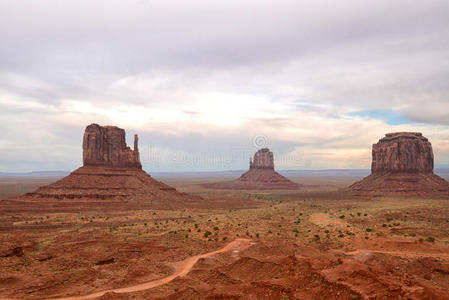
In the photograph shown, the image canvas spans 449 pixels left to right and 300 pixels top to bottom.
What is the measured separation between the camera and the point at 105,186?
87062 millimetres

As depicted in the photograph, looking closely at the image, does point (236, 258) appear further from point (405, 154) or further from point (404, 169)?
point (405, 154)

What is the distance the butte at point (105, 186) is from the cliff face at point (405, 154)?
3082 inches

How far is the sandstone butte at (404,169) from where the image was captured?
107 meters

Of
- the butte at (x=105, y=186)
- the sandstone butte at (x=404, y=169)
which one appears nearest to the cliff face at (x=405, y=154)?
the sandstone butte at (x=404, y=169)

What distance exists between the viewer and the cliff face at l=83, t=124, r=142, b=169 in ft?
311

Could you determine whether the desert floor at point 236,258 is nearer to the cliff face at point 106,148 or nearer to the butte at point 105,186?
the butte at point 105,186

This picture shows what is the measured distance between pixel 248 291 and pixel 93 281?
526 inches

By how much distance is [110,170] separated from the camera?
95000mm

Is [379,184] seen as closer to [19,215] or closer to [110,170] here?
[110,170]

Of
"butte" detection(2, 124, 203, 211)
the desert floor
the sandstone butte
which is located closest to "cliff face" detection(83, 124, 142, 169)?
"butte" detection(2, 124, 203, 211)

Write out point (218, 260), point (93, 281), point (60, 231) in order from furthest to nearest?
point (60, 231) < point (218, 260) < point (93, 281)

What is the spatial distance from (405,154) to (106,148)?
10809 cm

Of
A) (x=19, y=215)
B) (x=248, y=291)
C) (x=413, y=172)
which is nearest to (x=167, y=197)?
(x=19, y=215)

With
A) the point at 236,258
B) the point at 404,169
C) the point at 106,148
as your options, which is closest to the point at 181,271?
the point at 236,258
